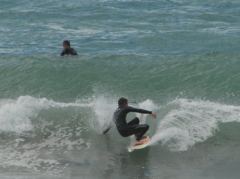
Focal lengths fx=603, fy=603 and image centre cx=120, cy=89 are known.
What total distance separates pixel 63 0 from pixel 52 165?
21.8m

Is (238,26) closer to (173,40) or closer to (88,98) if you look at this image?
(173,40)

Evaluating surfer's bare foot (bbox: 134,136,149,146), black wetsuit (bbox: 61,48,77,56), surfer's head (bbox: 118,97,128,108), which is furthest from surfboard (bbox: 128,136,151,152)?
black wetsuit (bbox: 61,48,77,56)

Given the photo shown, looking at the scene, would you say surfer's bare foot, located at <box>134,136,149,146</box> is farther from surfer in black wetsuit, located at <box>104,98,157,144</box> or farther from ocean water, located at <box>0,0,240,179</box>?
ocean water, located at <box>0,0,240,179</box>

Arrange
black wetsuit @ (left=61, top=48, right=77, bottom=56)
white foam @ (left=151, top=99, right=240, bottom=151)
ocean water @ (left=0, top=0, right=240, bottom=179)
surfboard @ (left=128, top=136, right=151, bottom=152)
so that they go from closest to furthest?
1. ocean water @ (left=0, top=0, right=240, bottom=179)
2. surfboard @ (left=128, top=136, right=151, bottom=152)
3. white foam @ (left=151, top=99, right=240, bottom=151)
4. black wetsuit @ (left=61, top=48, right=77, bottom=56)

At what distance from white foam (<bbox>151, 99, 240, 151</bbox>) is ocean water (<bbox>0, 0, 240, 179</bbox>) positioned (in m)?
0.03

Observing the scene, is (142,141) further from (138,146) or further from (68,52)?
(68,52)

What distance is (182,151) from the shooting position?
1576cm

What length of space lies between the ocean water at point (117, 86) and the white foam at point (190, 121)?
30 mm

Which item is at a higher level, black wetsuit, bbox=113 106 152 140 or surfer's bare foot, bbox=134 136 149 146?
black wetsuit, bbox=113 106 152 140

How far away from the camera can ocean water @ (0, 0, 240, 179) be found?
15.2 m

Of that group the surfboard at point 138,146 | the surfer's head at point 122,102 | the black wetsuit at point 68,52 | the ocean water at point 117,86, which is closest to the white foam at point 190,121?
the ocean water at point 117,86

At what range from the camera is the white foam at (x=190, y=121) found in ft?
53.7

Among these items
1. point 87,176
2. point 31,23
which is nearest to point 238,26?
point 31,23

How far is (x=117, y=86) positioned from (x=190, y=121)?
15.8 ft
